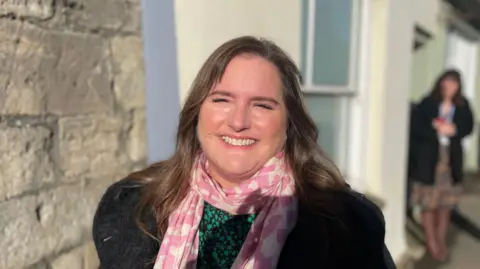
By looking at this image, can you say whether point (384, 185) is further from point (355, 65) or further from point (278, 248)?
point (278, 248)

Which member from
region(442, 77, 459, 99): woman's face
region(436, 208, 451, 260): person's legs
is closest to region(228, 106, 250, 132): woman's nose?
region(442, 77, 459, 99): woman's face

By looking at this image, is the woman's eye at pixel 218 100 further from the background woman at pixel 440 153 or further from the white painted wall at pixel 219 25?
the background woman at pixel 440 153

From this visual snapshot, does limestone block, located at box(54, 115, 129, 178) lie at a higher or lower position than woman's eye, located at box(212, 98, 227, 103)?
lower

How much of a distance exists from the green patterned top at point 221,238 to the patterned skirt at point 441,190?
420 cm

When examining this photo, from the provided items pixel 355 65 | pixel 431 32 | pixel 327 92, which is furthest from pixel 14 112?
pixel 431 32

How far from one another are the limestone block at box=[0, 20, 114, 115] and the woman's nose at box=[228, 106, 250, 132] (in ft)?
2.40

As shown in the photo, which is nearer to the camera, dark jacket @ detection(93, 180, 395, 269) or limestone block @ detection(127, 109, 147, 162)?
dark jacket @ detection(93, 180, 395, 269)

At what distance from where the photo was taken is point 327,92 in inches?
174

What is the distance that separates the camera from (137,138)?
267 cm

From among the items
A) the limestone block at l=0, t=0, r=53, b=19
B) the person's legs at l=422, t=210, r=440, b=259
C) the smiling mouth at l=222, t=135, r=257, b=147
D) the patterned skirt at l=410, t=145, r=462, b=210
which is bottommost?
the person's legs at l=422, t=210, r=440, b=259

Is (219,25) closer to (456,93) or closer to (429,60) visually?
(456,93)

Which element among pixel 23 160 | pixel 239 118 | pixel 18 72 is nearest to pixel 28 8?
pixel 18 72

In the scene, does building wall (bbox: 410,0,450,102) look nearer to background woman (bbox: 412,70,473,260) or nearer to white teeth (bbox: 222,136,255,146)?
background woman (bbox: 412,70,473,260)

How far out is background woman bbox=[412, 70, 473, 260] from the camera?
573cm
